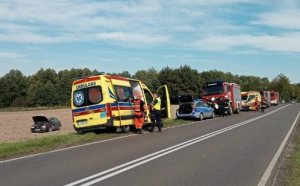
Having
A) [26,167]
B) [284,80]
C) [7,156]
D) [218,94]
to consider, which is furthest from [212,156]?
[284,80]

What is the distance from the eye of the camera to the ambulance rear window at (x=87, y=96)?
2011 cm

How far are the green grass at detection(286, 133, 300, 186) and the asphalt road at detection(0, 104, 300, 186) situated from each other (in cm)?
55

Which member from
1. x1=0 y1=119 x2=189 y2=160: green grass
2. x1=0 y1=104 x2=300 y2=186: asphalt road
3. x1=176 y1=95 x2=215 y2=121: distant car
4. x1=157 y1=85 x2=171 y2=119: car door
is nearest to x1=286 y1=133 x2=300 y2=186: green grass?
x1=0 y1=104 x2=300 y2=186: asphalt road

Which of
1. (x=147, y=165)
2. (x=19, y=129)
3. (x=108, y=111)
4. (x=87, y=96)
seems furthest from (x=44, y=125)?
(x=147, y=165)

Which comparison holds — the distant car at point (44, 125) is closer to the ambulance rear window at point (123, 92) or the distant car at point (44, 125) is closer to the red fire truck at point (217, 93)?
the red fire truck at point (217, 93)

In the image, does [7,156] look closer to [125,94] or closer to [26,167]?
[26,167]

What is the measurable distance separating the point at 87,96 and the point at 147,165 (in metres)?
10.1

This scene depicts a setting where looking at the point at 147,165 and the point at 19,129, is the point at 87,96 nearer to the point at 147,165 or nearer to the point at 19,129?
the point at 147,165

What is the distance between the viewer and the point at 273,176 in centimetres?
949

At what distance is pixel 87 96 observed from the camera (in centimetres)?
2034

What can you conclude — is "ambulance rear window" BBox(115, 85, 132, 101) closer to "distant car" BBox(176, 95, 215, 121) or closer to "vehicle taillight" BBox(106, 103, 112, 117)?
"vehicle taillight" BBox(106, 103, 112, 117)

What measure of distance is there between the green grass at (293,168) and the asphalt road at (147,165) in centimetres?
55

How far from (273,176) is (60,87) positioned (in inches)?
4875

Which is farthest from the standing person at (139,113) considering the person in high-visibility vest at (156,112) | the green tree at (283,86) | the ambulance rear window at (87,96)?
the green tree at (283,86)
